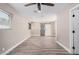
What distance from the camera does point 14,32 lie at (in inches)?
96.6

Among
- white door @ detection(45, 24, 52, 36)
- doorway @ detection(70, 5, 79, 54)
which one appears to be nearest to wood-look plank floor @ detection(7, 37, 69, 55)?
white door @ detection(45, 24, 52, 36)

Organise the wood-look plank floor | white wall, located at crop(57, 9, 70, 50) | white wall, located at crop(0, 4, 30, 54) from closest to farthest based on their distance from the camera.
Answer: white wall, located at crop(0, 4, 30, 54)
the wood-look plank floor
white wall, located at crop(57, 9, 70, 50)

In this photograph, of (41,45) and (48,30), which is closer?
(41,45)

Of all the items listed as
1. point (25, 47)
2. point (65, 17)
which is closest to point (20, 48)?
point (25, 47)

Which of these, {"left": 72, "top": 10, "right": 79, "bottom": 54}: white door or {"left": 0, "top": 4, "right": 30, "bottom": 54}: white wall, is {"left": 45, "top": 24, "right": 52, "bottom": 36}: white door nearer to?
{"left": 0, "top": 4, "right": 30, "bottom": 54}: white wall

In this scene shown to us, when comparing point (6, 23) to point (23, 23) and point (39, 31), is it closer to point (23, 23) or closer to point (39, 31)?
point (23, 23)

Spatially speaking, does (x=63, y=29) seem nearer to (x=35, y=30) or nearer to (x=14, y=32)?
(x=35, y=30)

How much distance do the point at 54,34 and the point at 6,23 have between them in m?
1.14

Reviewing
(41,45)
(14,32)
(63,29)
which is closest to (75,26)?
(63,29)

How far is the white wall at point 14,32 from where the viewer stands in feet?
7.39

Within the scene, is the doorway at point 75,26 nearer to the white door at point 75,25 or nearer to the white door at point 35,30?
the white door at point 75,25

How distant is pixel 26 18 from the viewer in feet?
7.95

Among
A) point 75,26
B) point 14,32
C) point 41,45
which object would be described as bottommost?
point 41,45

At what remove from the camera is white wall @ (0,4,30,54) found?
225 cm
